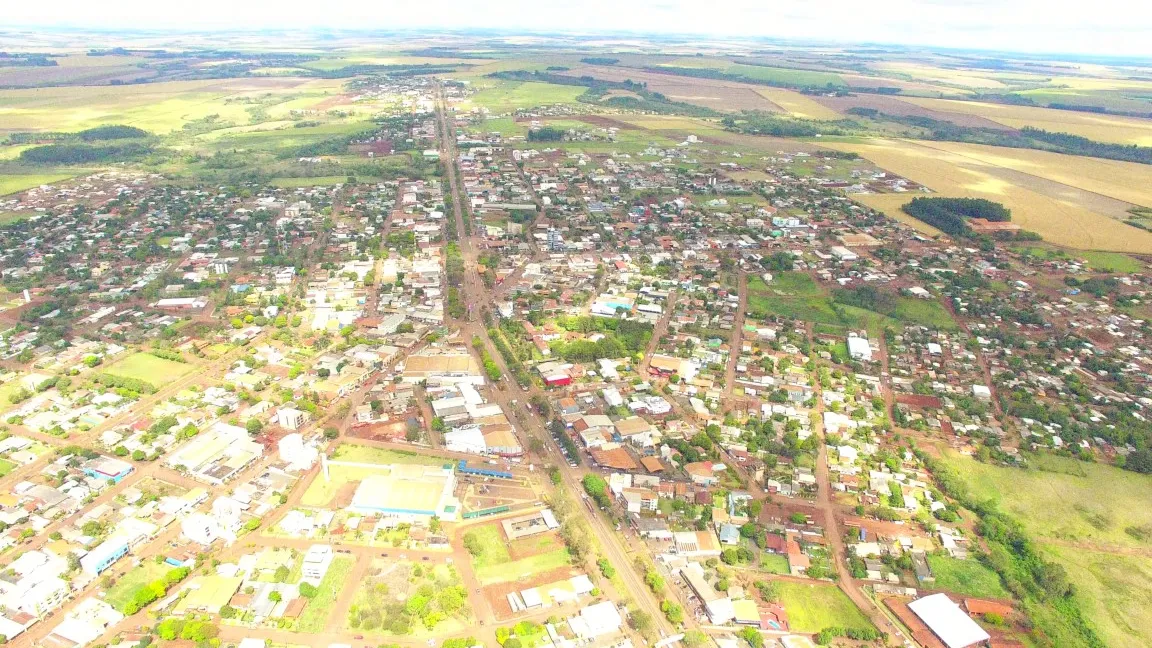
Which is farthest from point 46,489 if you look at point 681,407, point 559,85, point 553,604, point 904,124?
point 559,85

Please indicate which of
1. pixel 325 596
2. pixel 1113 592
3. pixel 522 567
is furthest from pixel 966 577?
pixel 325 596

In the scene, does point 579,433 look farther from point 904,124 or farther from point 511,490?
point 904,124

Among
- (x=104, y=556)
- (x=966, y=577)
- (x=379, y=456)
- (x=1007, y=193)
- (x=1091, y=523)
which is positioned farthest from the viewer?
(x=1007, y=193)

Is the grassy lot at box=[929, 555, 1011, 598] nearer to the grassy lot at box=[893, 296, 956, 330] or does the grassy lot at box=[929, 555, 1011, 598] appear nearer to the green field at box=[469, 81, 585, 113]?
the grassy lot at box=[893, 296, 956, 330]

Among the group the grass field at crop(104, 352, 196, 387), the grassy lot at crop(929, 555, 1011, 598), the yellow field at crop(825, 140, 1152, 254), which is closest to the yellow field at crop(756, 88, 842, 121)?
the yellow field at crop(825, 140, 1152, 254)

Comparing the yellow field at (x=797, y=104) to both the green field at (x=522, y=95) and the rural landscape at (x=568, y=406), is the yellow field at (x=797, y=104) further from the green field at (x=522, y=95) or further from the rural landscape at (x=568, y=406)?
the rural landscape at (x=568, y=406)

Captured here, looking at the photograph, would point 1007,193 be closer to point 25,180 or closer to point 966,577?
point 966,577

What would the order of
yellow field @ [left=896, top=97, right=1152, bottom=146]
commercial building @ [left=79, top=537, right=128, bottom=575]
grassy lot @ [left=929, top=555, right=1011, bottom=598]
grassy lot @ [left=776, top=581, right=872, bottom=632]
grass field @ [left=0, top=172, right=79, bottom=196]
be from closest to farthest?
1. grassy lot @ [left=776, top=581, right=872, bottom=632]
2. commercial building @ [left=79, top=537, right=128, bottom=575]
3. grassy lot @ [left=929, top=555, right=1011, bottom=598]
4. grass field @ [left=0, top=172, right=79, bottom=196]
5. yellow field @ [left=896, top=97, right=1152, bottom=146]
